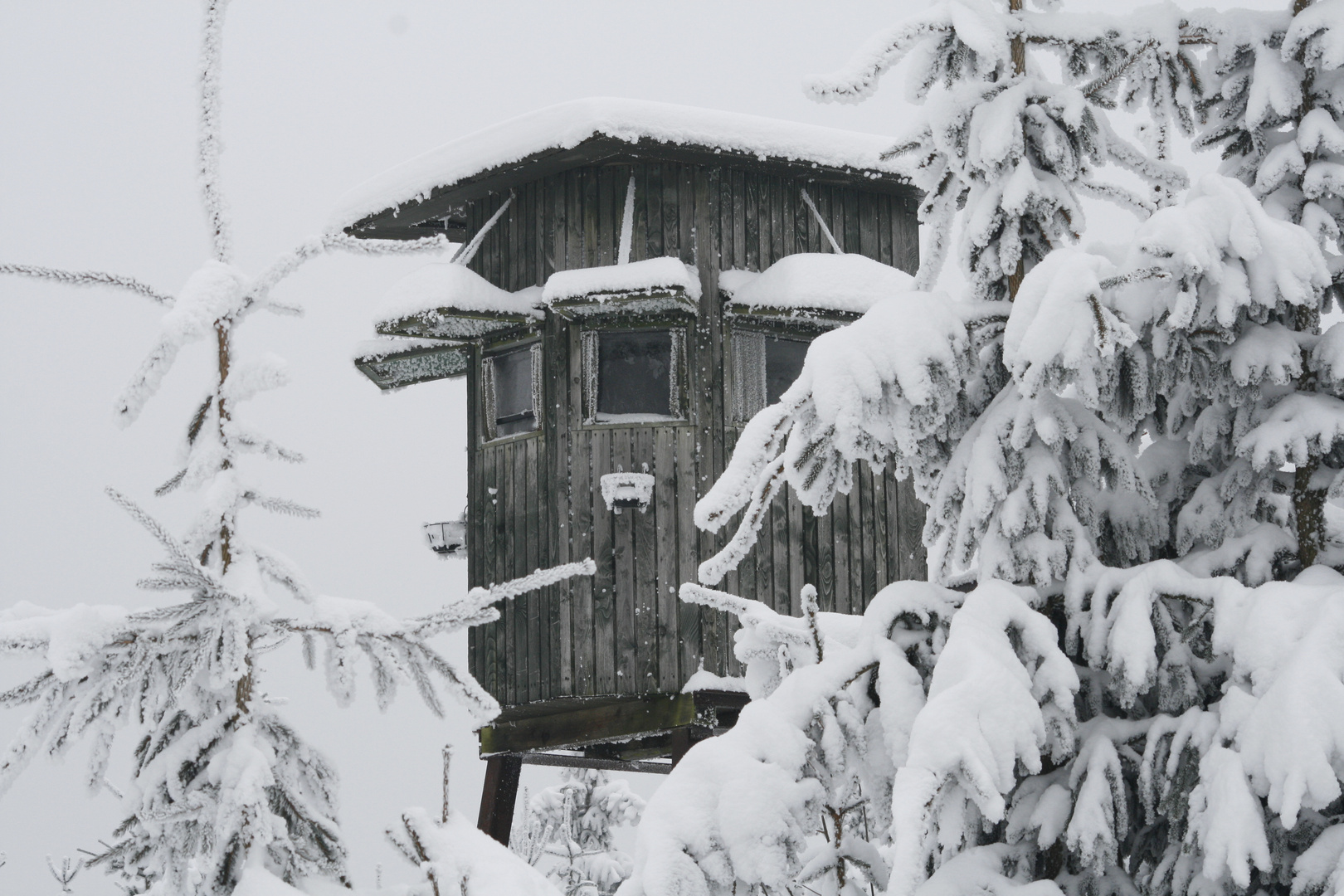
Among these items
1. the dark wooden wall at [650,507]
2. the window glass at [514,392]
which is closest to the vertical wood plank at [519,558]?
the dark wooden wall at [650,507]

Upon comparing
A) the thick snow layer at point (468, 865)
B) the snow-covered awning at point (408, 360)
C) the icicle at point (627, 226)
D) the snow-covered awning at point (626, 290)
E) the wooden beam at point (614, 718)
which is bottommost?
the thick snow layer at point (468, 865)

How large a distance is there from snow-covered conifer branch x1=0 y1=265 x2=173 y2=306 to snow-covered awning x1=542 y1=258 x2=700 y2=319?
601 cm

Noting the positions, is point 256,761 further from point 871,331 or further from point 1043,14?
point 1043,14

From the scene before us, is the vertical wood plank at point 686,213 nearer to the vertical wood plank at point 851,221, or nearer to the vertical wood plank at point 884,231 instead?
the vertical wood plank at point 851,221

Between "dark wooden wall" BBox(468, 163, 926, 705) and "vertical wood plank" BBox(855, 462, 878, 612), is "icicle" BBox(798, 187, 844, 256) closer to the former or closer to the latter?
"dark wooden wall" BBox(468, 163, 926, 705)

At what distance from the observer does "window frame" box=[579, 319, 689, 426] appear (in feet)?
34.2

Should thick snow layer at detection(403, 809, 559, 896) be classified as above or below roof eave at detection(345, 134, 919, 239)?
below

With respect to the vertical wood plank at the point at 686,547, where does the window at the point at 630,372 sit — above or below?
above

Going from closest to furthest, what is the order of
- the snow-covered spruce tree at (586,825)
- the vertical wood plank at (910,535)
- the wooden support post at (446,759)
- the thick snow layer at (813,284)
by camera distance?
the wooden support post at (446,759) → the thick snow layer at (813,284) → the vertical wood plank at (910,535) → the snow-covered spruce tree at (586,825)

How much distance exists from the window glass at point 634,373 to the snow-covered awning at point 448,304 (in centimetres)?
70

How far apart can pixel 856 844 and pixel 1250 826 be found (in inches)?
57.1

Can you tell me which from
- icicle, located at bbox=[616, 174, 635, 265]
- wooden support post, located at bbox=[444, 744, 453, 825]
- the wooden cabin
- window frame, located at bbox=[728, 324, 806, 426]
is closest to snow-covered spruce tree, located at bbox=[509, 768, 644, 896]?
the wooden cabin

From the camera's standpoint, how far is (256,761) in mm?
3648

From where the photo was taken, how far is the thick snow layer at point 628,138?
10016mm
